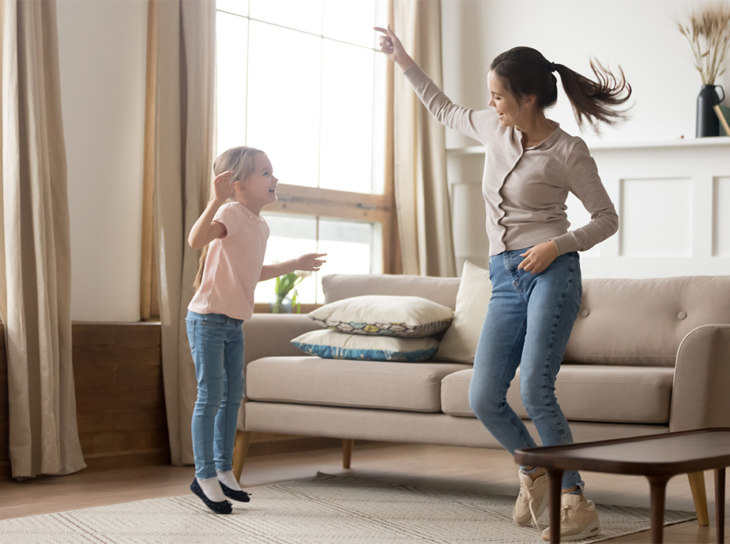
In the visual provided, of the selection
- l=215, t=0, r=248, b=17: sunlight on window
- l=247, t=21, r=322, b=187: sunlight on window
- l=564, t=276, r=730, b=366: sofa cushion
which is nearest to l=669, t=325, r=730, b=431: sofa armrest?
l=564, t=276, r=730, b=366: sofa cushion

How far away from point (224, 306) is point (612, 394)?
108cm

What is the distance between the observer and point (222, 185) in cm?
225

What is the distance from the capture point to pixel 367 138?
15.4ft

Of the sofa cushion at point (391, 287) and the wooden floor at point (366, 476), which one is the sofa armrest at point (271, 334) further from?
the wooden floor at point (366, 476)

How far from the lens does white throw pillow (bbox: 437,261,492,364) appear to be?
9.62 ft

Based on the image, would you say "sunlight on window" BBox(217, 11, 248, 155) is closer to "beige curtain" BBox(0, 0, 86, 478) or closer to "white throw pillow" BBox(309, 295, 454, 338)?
"beige curtain" BBox(0, 0, 86, 478)

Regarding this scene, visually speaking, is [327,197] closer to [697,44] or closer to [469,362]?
[469,362]

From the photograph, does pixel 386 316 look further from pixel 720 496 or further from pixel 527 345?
pixel 720 496

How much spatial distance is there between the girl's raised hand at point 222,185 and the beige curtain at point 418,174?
232 cm

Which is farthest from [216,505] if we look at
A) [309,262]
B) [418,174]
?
[418,174]

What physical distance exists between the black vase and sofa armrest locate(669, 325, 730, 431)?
2.14 metres

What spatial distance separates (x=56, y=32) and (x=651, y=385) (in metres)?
2.30

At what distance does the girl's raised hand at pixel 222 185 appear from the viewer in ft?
7.31

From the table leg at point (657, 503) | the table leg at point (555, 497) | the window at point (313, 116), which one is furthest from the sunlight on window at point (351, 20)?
the table leg at point (657, 503)
